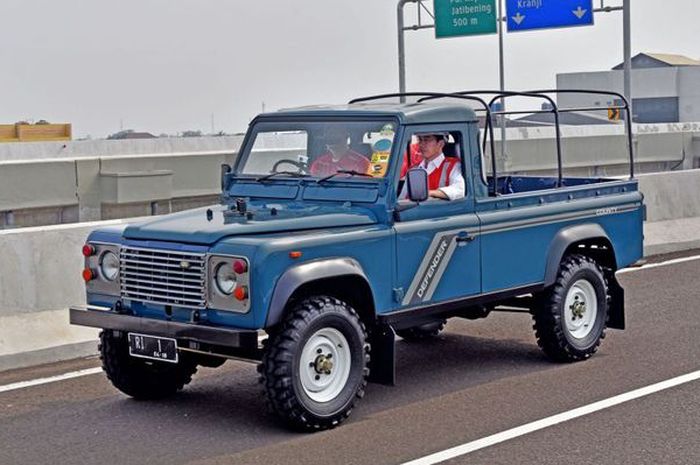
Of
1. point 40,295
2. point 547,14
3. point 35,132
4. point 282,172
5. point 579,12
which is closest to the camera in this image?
point 282,172

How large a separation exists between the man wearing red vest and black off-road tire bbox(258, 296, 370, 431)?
1.46m

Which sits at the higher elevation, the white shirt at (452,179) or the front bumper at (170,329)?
the white shirt at (452,179)

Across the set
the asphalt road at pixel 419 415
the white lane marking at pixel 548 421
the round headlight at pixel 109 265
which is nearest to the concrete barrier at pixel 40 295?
the asphalt road at pixel 419 415

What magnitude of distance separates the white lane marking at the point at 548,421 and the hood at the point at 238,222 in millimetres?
1681

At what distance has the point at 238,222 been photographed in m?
8.32

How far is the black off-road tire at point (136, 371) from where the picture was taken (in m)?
8.85

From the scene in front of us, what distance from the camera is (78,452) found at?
303 inches

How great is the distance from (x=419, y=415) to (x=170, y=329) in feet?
5.61

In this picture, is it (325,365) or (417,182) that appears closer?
(325,365)

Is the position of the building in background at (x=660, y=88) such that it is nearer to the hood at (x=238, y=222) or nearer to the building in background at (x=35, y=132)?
the building in background at (x=35, y=132)

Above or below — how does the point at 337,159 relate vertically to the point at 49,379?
above

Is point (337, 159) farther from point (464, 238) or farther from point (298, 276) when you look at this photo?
point (298, 276)

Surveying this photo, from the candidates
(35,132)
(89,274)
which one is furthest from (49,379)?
(35,132)

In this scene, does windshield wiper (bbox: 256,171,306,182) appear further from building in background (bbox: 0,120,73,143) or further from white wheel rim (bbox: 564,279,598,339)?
building in background (bbox: 0,120,73,143)
